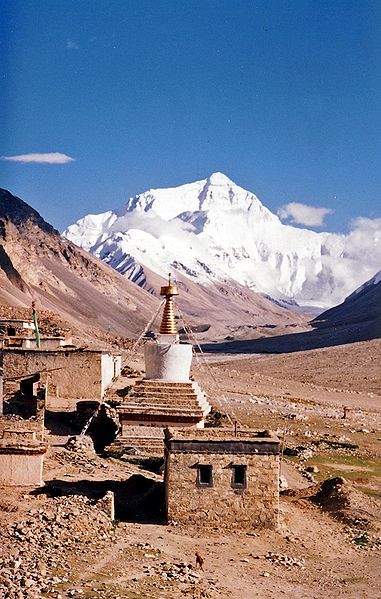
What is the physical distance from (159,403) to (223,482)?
25.7 feet

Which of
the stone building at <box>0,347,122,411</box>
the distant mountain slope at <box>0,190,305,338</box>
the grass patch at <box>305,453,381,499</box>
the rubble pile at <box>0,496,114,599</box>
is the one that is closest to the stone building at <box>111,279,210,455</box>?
the grass patch at <box>305,453,381,499</box>

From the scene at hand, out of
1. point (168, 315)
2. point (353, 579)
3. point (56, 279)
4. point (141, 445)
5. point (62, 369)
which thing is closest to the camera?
point (353, 579)

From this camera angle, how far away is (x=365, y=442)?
31.4 meters

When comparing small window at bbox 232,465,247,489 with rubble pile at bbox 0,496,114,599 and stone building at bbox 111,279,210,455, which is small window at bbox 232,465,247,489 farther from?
stone building at bbox 111,279,210,455

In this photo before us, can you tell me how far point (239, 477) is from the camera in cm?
1730

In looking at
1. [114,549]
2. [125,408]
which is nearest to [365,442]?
[125,408]

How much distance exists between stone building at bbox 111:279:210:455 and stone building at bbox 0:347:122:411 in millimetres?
4587

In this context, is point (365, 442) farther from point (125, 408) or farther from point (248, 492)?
point (248, 492)

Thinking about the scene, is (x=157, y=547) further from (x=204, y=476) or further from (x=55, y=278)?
(x=55, y=278)

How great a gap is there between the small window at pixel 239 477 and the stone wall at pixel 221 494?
2.7 inches

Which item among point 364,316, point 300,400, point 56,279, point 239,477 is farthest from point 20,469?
point 56,279

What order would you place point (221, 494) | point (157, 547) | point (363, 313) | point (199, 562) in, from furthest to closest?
→ point (363, 313), point (221, 494), point (157, 547), point (199, 562)

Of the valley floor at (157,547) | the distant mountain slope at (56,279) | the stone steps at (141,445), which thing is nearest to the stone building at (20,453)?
the valley floor at (157,547)

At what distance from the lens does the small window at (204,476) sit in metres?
17.2
